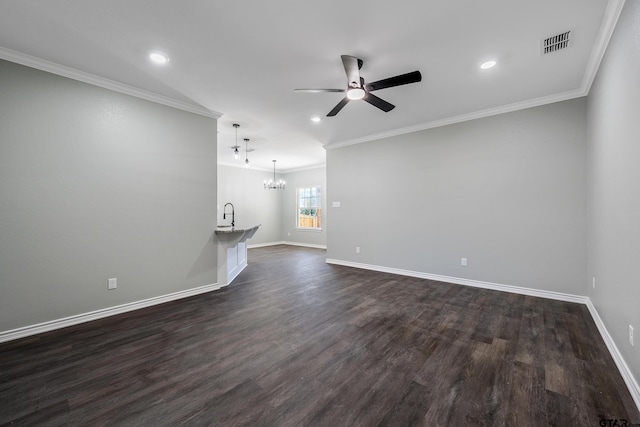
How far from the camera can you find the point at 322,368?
2.01 meters

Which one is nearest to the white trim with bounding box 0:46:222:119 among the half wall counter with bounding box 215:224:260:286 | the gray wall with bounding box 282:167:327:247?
the half wall counter with bounding box 215:224:260:286

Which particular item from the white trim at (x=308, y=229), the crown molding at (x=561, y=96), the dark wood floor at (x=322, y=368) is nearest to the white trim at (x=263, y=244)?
the white trim at (x=308, y=229)

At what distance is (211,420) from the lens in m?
1.50

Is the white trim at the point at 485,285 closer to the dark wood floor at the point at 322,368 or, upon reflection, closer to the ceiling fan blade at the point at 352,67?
the dark wood floor at the point at 322,368

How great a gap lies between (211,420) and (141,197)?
291cm

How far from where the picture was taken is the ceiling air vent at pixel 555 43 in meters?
2.33

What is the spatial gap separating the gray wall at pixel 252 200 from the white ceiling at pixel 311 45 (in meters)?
4.53

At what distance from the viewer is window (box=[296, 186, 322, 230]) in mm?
8828

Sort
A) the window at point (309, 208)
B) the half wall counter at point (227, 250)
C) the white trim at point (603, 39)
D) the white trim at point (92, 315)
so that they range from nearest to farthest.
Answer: the white trim at point (603, 39) → the white trim at point (92, 315) → the half wall counter at point (227, 250) → the window at point (309, 208)

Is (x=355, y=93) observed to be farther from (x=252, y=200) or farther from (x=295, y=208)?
(x=295, y=208)

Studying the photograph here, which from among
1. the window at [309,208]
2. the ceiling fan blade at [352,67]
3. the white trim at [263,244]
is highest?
the ceiling fan blade at [352,67]

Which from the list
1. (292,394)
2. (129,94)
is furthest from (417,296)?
(129,94)

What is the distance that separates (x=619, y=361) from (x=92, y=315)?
510 cm

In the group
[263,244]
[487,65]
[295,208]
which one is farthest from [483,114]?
[263,244]
